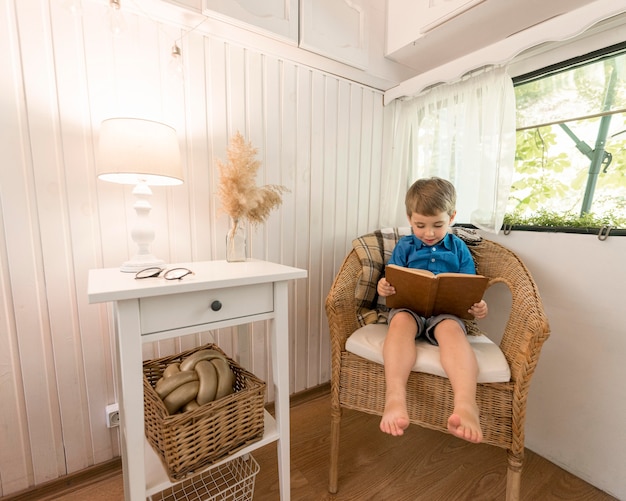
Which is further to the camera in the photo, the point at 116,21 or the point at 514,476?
the point at 116,21

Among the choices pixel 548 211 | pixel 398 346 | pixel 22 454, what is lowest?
pixel 22 454

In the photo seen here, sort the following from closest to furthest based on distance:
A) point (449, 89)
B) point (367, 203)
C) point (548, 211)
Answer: point (548, 211) < point (449, 89) < point (367, 203)

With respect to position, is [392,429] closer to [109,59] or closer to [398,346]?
[398,346]

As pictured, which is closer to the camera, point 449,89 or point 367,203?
point 449,89

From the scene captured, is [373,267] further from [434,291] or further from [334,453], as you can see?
[334,453]

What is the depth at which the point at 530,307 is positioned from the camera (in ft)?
3.13

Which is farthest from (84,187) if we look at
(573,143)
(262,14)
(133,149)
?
(573,143)

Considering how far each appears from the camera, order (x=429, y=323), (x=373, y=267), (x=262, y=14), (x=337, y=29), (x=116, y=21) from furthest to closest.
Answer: (x=337, y=29), (x=373, y=267), (x=262, y=14), (x=429, y=323), (x=116, y=21)

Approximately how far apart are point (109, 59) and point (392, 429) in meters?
1.45

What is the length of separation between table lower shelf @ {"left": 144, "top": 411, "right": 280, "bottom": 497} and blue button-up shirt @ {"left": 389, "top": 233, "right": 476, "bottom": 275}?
77 centimetres

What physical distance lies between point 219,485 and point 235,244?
873 millimetres

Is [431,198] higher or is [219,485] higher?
[431,198]

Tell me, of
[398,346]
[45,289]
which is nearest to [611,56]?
[398,346]

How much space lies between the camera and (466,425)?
0.78 metres
